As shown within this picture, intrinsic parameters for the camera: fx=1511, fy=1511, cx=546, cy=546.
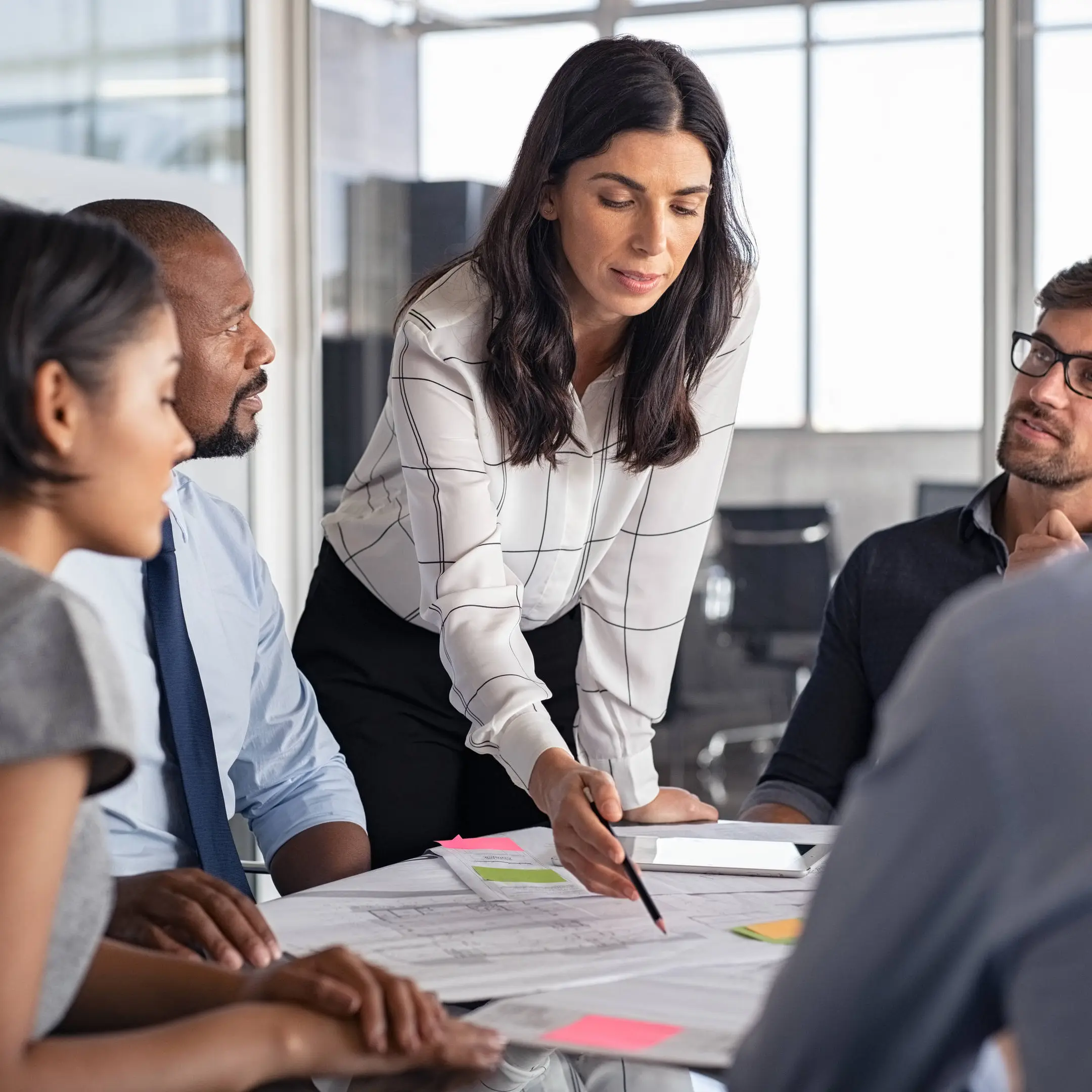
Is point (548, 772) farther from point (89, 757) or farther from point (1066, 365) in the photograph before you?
point (1066, 365)

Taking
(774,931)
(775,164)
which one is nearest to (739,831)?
(774,931)

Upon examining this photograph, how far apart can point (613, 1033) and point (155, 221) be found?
47.3 inches

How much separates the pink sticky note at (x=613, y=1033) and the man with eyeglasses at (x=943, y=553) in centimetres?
108

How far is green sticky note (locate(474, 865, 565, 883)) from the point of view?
1443 millimetres

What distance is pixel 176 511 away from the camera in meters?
1.77

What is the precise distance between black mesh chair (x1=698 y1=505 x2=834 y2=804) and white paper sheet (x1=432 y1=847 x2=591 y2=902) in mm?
3404

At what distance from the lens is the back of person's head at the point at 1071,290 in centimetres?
216

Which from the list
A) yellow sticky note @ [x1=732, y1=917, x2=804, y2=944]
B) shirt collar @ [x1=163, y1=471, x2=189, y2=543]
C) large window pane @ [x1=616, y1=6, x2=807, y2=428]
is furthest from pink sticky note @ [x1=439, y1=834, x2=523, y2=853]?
large window pane @ [x1=616, y1=6, x2=807, y2=428]

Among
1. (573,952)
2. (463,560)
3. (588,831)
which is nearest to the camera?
(573,952)

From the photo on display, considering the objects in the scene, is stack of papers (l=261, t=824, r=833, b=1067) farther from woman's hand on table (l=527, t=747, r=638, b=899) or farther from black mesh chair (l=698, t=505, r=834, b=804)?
black mesh chair (l=698, t=505, r=834, b=804)

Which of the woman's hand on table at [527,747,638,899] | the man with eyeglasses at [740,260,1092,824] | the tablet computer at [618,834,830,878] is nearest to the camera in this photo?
the woman's hand on table at [527,747,638,899]

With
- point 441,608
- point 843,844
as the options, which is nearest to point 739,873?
point 441,608

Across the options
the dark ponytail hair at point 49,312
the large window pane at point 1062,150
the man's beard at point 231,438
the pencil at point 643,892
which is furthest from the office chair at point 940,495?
the dark ponytail hair at point 49,312

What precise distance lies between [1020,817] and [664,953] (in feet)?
2.29
